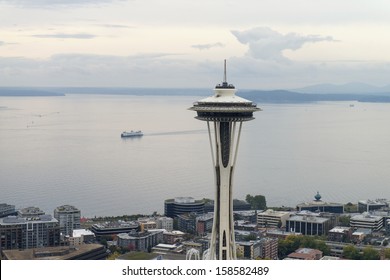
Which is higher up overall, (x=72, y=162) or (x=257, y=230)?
(x=72, y=162)

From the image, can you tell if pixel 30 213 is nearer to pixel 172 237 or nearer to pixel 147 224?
pixel 147 224

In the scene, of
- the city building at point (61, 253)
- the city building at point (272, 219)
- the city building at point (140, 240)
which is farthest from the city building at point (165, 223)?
the city building at point (61, 253)

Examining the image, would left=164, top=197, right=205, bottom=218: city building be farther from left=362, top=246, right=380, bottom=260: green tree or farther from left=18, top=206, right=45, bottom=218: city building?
left=362, top=246, right=380, bottom=260: green tree

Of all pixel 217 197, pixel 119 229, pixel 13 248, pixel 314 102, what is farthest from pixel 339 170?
pixel 314 102

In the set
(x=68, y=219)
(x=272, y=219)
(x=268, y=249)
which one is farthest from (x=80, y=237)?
(x=272, y=219)

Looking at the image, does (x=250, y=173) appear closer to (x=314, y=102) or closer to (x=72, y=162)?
(x=72, y=162)

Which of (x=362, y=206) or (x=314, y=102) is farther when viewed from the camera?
(x=314, y=102)
